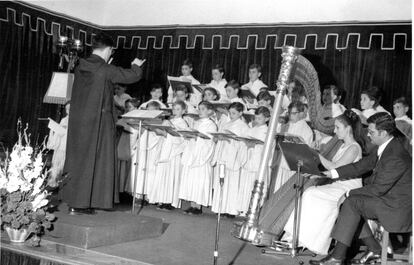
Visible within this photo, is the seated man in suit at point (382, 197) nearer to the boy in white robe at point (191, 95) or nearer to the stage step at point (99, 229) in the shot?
the stage step at point (99, 229)

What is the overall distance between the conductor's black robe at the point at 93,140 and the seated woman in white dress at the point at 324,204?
187 cm

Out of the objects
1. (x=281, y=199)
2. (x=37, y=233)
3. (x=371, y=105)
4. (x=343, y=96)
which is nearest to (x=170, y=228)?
(x=281, y=199)

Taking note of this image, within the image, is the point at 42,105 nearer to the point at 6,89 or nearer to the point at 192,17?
the point at 6,89

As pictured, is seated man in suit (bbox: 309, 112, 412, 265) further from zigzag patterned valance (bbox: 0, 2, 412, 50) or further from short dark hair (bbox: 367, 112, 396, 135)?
zigzag patterned valance (bbox: 0, 2, 412, 50)

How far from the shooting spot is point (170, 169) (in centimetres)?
879

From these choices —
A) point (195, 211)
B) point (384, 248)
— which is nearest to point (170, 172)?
point (195, 211)

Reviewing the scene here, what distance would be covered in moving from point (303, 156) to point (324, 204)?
2.04 feet

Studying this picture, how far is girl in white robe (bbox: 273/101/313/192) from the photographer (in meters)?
8.12

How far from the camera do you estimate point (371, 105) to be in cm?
856

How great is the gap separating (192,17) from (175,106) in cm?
384

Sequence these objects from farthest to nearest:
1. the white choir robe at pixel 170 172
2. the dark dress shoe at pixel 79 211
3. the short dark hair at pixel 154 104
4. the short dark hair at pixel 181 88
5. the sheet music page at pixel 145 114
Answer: the short dark hair at pixel 181 88 → the short dark hair at pixel 154 104 → the white choir robe at pixel 170 172 → the sheet music page at pixel 145 114 → the dark dress shoe at pixel 79 211

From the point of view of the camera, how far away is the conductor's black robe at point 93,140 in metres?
5.79

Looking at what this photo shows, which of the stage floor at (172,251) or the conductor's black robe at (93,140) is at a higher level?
the conductor's black robe at (93,140)

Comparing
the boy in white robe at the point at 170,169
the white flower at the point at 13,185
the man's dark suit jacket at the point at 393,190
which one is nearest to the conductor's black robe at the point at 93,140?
the white flower at the point at 13,185
